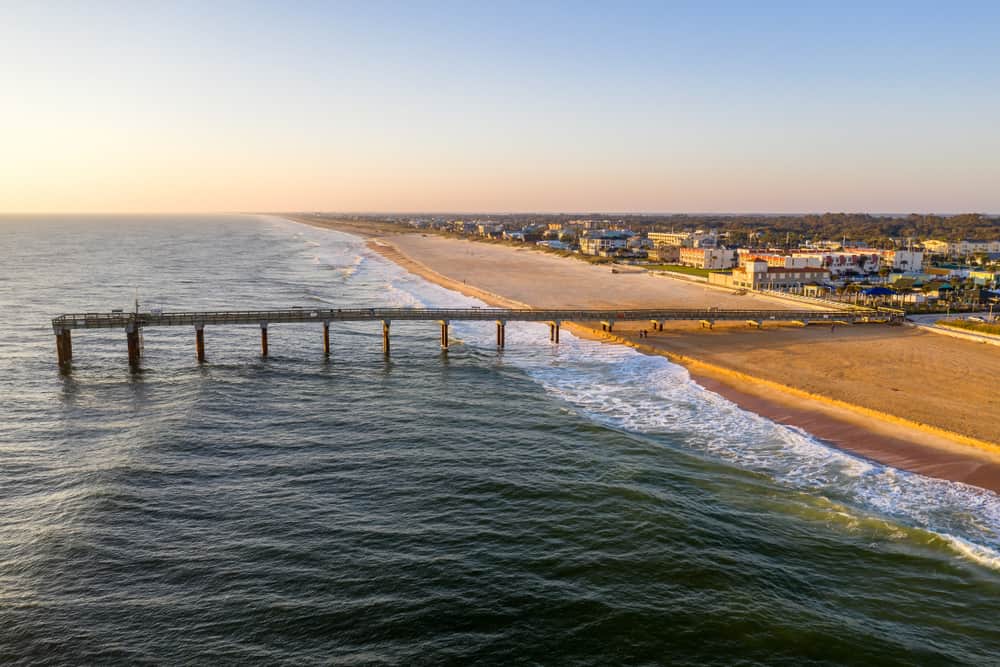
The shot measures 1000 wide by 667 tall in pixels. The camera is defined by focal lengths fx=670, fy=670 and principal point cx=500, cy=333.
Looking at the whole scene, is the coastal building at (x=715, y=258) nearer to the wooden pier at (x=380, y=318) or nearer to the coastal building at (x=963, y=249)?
the coastal building at (x=963, y=249)

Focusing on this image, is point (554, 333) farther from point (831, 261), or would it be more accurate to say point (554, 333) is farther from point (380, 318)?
point (831, 261)

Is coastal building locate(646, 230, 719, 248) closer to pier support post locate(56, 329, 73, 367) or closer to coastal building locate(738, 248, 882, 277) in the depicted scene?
coastal building locate(738, 248, 882, 277)

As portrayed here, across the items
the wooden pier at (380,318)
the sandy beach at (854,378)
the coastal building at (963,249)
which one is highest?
the coastal building at (963,249)

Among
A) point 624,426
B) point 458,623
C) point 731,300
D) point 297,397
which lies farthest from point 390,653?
point 731,300

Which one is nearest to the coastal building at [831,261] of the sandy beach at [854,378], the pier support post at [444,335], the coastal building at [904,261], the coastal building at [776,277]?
the coastal building at [776,277]

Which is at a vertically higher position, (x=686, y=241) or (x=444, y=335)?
(x=686, y=241)

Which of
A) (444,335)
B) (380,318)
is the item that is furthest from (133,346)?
(444,335)
